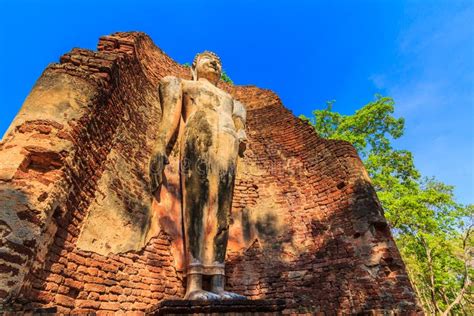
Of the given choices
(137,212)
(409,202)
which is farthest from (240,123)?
(409,202)

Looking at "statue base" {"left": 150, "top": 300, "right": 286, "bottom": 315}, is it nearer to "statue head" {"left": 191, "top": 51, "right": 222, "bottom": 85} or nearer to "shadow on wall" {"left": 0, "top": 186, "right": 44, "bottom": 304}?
"shadow on wall" {"left": 0, "top": 186, "right": 44, "bottom": 304}

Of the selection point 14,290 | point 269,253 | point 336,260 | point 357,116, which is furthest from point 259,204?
point 357,116

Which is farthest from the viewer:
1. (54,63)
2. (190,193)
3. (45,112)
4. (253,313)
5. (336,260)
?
(336,260)

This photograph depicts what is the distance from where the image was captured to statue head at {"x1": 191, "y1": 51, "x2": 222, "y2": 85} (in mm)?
4301

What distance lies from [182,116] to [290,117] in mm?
3991

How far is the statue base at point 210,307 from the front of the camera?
7.86 ft

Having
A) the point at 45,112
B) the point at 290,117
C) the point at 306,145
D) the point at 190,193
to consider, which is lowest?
the point at 190,193

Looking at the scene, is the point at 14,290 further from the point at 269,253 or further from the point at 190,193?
the point at 269,253

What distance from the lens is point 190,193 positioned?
339cm

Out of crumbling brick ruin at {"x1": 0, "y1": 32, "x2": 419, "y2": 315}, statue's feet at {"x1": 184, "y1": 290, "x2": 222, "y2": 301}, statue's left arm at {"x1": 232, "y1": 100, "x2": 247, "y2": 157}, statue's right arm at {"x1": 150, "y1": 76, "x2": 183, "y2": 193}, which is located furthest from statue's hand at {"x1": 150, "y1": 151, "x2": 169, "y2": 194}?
statue's feet at {"x1": 184, "y1": 290, "x2": 222, "y2": 301}

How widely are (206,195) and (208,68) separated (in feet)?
6.39

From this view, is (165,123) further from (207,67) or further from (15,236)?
→ (15,236)

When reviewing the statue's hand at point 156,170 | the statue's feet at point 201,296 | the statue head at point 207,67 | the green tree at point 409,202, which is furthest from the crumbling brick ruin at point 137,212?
the green tree at point 409,202

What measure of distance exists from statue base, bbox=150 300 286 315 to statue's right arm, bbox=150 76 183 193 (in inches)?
54.3
